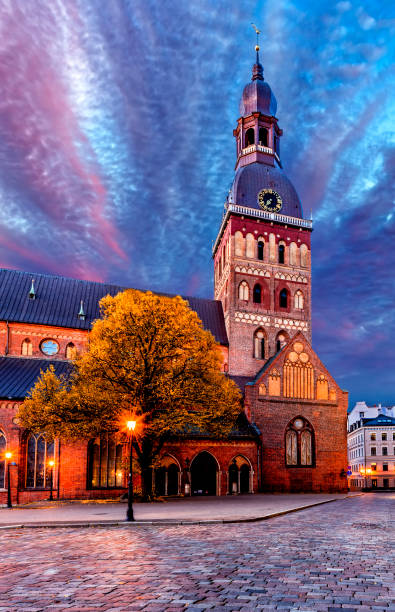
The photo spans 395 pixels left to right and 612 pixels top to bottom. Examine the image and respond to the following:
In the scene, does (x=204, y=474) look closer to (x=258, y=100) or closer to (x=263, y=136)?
(x=263, y=136)

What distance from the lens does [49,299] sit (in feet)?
139

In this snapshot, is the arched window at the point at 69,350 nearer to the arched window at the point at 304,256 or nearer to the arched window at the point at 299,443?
the arched window at the point at 299,443

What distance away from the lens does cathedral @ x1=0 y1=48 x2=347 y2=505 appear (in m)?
33.8

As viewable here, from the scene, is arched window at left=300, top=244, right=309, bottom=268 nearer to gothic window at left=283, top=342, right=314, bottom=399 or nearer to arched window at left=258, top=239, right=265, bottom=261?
arched window at left=258, top=239, right=265, bottom=261

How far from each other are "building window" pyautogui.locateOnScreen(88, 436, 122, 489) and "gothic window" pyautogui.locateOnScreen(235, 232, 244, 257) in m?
22.2

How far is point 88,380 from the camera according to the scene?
28906 millimetres

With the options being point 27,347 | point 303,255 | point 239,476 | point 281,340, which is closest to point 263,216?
point 303,255

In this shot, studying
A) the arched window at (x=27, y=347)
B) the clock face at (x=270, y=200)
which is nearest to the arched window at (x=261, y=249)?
the clock face at (x=270, y=200)

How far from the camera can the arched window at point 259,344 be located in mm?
47525

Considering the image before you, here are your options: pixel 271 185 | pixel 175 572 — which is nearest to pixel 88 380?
pixel 175 572

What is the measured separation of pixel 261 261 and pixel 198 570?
41.9 meters

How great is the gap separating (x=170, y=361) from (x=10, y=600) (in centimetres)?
2269

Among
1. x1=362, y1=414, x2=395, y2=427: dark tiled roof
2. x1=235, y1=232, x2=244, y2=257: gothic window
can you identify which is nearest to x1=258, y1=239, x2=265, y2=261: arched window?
x1=235, y1=232, x2=244, y2=257: gothic window

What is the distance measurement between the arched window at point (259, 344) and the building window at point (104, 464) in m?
16.8
